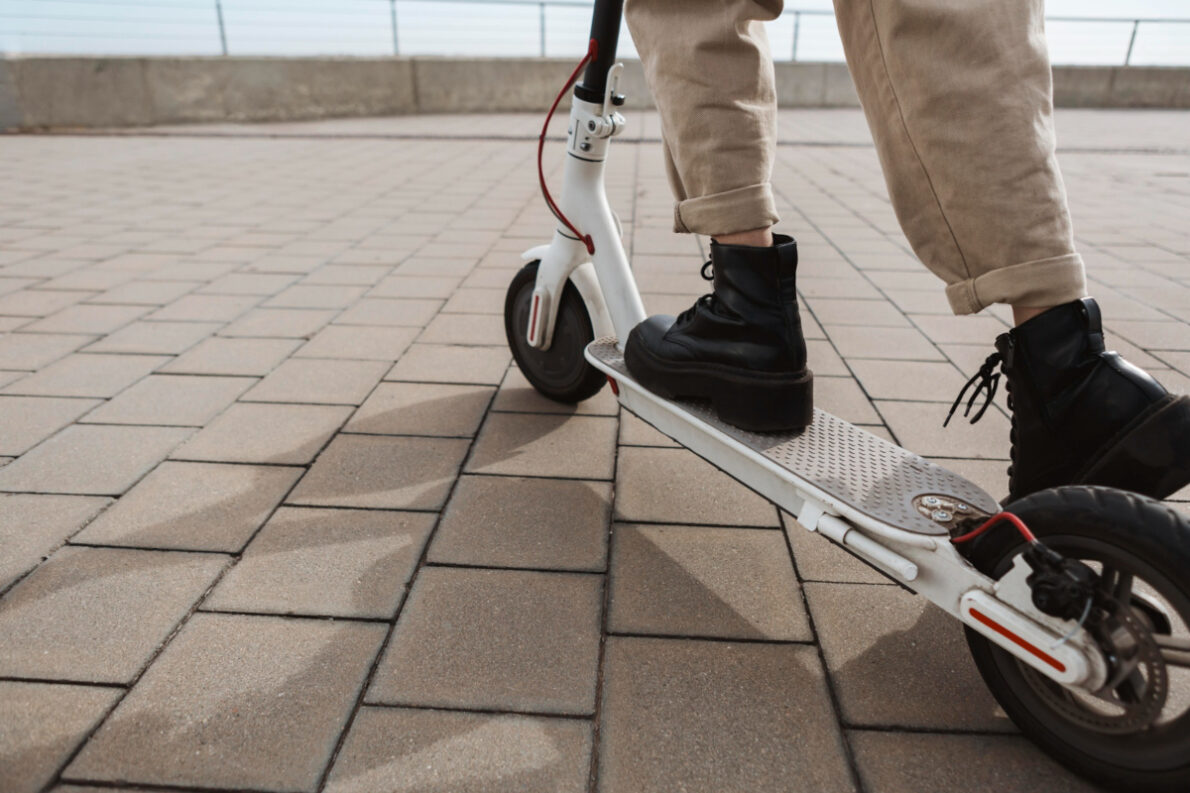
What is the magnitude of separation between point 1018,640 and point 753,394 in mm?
545

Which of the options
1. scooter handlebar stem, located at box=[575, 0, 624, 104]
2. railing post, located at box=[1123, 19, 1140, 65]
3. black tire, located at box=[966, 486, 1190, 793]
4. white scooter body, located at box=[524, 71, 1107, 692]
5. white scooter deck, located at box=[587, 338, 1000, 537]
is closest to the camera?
black tire, located at box=[966, 486, 1190, 793]

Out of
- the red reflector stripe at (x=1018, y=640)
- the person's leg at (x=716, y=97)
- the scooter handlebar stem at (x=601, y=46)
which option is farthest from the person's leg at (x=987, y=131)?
the scooter handlebar stem at (x=601, y=46)

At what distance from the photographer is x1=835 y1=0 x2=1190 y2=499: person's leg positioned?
1078 millimetres

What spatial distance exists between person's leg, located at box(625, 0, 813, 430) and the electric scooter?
0.30ft

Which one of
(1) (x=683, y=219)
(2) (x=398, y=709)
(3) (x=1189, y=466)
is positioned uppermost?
(1) (x=683, y=219)

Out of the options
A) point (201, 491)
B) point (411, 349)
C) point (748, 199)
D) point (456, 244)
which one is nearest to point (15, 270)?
point (456, 244)

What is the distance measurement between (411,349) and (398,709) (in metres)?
1.55

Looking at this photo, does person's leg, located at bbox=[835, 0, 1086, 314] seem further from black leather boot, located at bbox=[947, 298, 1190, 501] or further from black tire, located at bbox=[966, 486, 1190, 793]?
black tire, located at bbox=[966, 486, 1190, 793]

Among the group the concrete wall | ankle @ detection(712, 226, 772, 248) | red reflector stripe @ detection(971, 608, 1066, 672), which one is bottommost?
red reflector stripe @ detection(971, 608, 1066, 672)

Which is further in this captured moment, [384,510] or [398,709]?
[384,510]

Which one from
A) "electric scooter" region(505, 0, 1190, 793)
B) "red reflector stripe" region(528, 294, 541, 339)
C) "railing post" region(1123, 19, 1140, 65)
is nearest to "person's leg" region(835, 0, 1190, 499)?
"electric scooter" region(505, 0, 1190, 793)

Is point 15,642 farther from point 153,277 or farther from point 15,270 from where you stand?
point 15,270

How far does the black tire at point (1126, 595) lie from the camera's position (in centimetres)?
91

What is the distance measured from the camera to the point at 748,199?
1318mm
